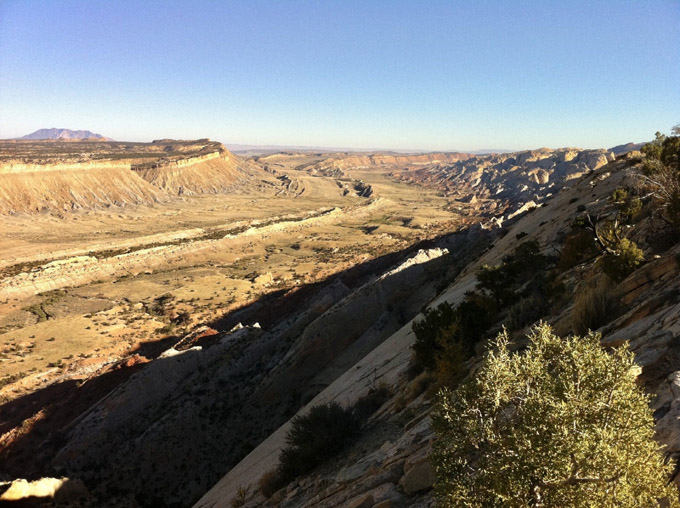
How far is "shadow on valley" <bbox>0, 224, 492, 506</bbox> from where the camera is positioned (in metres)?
20.6

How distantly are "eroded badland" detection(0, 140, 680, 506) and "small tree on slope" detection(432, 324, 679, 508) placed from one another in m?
1.63

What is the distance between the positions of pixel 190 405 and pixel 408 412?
17700 millimetres

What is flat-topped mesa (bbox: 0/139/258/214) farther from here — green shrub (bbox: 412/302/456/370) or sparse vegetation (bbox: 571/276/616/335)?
sparse vegetation (bbox: 571/276/616/335)

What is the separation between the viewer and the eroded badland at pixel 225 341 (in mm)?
11320

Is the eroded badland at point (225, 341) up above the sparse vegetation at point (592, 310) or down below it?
below

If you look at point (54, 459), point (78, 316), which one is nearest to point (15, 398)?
point (54, 459)

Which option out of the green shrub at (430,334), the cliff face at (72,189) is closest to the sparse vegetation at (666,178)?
the green shrub at (430,334)

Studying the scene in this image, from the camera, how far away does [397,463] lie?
8.53 metres

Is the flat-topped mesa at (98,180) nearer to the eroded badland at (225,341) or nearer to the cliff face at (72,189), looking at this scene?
the cliff face at (72,189)

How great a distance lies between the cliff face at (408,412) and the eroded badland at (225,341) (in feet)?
0.21

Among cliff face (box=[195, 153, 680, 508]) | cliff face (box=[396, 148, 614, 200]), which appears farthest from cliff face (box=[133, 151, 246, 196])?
cliff face (box=[195, 153, 680, 508])

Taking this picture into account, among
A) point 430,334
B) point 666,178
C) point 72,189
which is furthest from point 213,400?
point 72,189

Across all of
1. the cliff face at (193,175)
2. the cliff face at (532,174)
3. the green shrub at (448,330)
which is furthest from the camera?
the cliff face at (193,175)

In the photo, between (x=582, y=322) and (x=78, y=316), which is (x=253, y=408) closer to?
(x=582, y=322)
